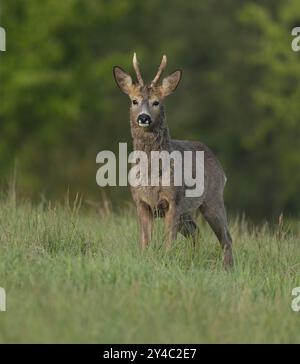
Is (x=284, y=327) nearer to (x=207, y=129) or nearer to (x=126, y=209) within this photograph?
(x=126, y=209)

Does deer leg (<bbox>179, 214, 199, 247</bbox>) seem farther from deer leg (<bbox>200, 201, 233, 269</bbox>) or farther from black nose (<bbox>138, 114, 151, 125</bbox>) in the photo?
black nose (<bbox>138, 114, 151, 125</bbox>)

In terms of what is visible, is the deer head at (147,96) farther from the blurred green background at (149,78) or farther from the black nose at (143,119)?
the blurred green background at (149,78)

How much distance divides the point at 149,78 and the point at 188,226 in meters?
18.9

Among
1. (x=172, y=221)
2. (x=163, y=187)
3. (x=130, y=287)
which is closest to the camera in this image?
(x=130, y=287)

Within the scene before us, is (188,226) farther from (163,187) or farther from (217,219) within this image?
(163,187)

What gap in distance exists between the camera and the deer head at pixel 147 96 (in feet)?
34.3

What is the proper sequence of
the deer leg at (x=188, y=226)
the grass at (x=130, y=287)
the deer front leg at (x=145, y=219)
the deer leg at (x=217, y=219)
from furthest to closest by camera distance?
the deer leg at (x=217, y=219)
the deer leg at (x=188, y=226)
the deer front leg at (x=145, y=219)
the grass at (x=130, y=287)

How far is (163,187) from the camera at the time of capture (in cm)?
1046

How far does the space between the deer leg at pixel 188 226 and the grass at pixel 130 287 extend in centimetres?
59

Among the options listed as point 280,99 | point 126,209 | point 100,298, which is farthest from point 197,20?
point 100,298

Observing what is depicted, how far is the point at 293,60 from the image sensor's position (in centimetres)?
2922

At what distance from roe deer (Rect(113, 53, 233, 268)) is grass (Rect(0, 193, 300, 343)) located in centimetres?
19

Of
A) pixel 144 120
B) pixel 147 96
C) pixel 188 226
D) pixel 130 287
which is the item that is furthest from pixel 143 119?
pixel 130 287

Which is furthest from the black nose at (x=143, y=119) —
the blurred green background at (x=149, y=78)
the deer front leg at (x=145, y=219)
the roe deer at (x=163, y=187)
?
the blurred green background at (x=149, y=78)
